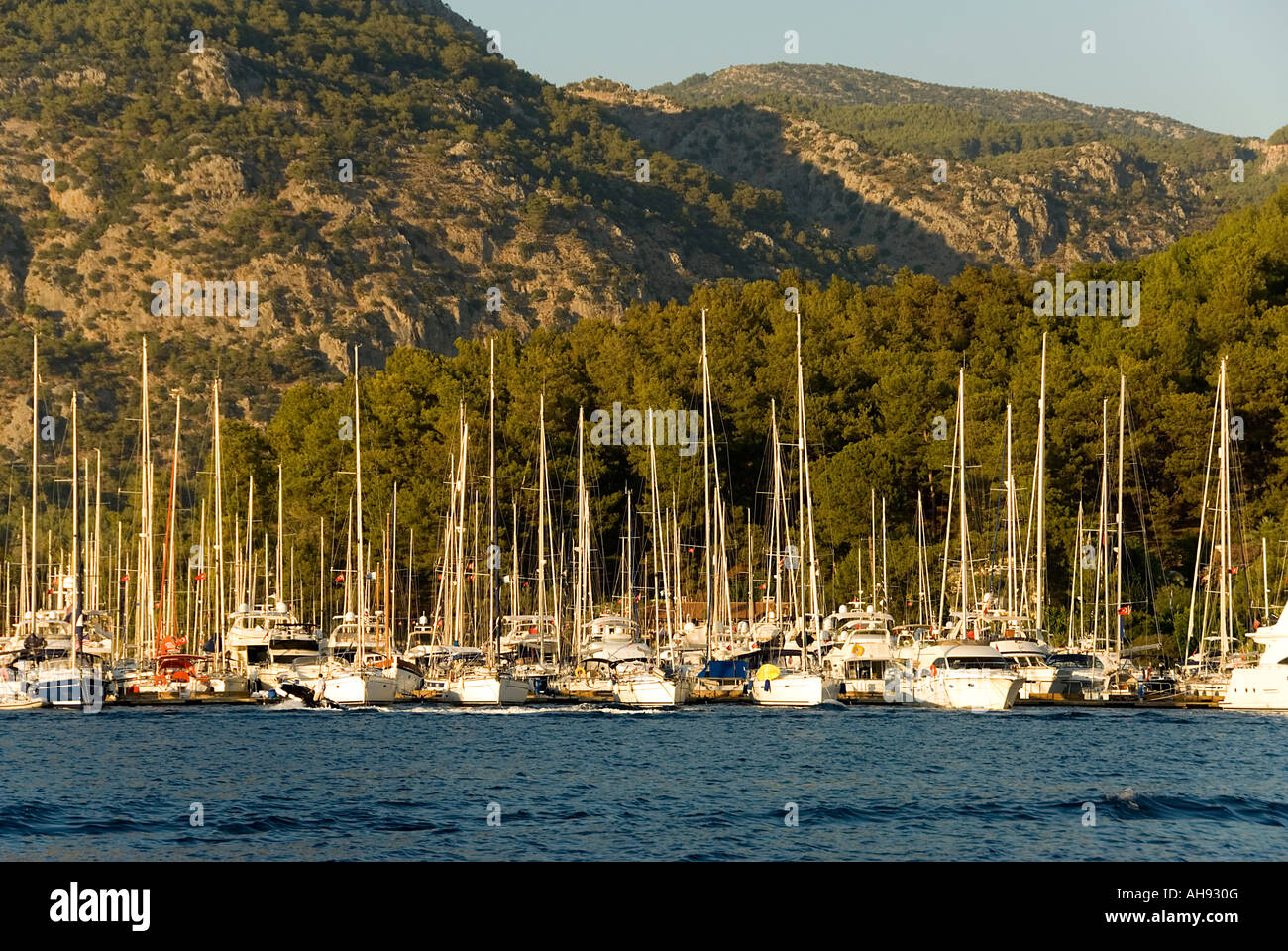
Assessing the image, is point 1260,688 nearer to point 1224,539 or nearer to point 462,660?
point 1224,539

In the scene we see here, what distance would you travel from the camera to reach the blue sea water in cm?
3086

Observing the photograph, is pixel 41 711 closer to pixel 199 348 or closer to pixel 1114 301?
pixel 1114 301

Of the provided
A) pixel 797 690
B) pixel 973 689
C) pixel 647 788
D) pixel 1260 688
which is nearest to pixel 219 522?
pixel 797 690

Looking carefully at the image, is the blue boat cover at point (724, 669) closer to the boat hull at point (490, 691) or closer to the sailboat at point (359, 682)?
the boat hull at point (490, 691)

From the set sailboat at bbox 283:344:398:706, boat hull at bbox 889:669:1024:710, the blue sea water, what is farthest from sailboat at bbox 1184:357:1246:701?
sailboat at bbox 283:344:398:706

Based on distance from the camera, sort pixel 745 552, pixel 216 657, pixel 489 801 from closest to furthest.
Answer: pixel 489 801 → pixel 216 657 → pixel 745 552

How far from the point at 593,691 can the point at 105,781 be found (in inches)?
1277

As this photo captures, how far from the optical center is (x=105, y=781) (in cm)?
4000

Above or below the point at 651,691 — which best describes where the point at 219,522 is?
above

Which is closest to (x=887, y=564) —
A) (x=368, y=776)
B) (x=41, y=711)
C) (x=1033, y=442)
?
(x=1033, y=442)

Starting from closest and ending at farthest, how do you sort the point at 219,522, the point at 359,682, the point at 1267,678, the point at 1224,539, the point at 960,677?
the point at 1267,678 < the point at 960,677 < the point at 359,682 < the point at 1224,539 < the point at 219,522

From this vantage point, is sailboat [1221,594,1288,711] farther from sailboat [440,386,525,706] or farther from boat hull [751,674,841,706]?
sailboat [440,386,525,706]

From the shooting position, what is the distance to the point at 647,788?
129 feet

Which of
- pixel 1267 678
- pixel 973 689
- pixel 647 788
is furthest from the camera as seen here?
pixel 973 689
